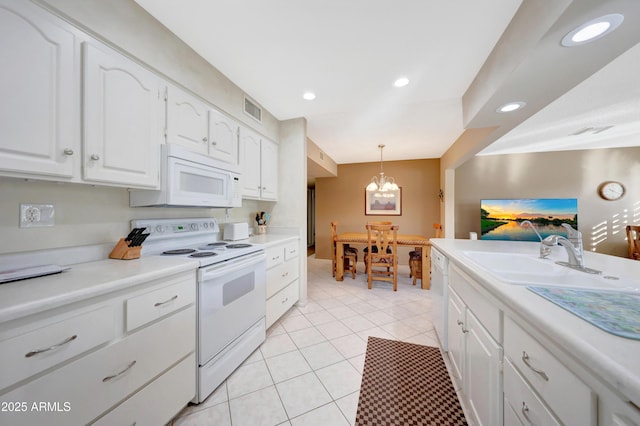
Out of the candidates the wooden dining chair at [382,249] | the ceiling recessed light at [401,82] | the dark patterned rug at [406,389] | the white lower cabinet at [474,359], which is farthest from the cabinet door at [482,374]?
the wooden dining chair at [382,249]

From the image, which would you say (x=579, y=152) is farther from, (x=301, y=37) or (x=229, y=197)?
(x=229, y=197)

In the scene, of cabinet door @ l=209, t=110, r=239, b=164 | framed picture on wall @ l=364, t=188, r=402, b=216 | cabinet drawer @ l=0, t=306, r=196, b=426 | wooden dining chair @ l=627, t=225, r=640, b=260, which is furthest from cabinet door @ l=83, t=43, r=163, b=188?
wooden dining chair @ l=627, t=225, r=640, b=260

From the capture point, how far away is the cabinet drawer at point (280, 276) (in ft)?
7.17

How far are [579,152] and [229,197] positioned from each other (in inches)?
235

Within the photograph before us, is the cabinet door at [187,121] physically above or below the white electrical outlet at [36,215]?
above

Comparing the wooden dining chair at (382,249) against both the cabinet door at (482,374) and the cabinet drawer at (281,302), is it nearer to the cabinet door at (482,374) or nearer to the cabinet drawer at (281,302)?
the cabinet drawer at (281,302)

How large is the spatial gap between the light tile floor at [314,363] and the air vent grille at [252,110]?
2.27 meters

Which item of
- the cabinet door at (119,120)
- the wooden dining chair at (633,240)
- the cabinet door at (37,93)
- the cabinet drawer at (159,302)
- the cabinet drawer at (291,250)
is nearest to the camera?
the cabinet door at (37,93)

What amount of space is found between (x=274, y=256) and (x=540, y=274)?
2.00 meters

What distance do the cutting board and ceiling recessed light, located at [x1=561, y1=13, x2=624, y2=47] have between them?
44.4 inches

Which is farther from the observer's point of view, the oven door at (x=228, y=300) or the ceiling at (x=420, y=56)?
the oven door at (x=228, y=300)

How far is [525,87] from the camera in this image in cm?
148

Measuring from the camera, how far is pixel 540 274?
4.31ft

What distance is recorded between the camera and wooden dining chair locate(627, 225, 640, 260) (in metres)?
3.54
